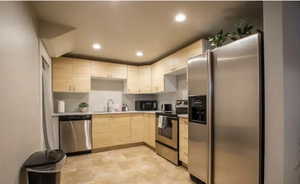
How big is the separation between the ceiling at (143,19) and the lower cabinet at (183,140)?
5.11ft

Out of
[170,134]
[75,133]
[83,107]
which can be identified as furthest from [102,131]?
[170,134]

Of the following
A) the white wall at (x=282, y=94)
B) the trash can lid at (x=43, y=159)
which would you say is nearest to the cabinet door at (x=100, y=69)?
the trash can lid at (x=43, y=159)

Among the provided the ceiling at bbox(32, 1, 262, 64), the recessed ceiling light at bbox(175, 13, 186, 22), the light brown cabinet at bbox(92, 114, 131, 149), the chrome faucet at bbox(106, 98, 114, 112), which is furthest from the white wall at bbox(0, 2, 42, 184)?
the chrome faucet at bbox(106, 98, 114, 112)

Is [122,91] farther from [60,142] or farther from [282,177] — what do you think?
[282,177]

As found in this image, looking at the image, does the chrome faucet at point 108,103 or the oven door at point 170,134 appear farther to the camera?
the chrome faucet at point 108,103

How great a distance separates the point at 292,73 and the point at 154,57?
3101 millimetres

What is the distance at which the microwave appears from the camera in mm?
4738

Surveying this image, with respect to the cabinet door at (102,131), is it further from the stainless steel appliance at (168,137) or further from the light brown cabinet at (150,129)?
the stainless steel appliance at (168,137)

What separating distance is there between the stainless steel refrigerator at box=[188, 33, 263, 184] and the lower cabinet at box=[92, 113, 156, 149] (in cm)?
174

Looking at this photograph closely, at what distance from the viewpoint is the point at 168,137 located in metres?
3.08

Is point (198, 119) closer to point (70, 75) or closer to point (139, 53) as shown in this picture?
point (139, 53)

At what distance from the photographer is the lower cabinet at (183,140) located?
2611mm

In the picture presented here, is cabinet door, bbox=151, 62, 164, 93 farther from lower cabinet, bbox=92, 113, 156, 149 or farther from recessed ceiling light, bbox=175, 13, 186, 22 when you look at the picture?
recessed ceiling light, bbox=175, 13, 186, 22

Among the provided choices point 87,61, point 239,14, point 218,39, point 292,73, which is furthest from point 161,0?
point 87,61
